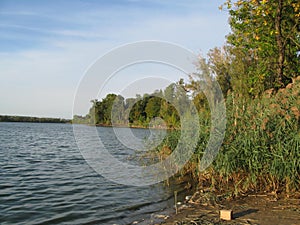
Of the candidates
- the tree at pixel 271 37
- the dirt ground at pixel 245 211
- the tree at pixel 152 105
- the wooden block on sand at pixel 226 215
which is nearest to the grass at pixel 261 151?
the dirt ground at pixel 245 211

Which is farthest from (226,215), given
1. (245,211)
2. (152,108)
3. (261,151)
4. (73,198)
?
(152,108)

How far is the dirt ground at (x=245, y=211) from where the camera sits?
4.96m

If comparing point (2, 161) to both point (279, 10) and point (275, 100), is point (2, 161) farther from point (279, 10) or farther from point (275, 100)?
point (279, 10)

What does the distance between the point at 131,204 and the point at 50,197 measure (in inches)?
93.3

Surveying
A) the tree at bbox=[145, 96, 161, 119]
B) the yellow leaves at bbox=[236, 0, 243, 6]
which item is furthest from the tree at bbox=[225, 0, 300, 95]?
the tree at bbox=[145, 96, 161, 119]

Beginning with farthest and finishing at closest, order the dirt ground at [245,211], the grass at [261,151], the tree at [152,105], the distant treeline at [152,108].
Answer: the tree at [152,105] → the distant treeline at [152,108] → the grass at [261,151] → the dirt ground at [245,211]

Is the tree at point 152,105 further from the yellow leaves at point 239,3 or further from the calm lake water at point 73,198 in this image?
the calm lake water at point 73,198

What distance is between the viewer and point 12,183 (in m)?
9.47

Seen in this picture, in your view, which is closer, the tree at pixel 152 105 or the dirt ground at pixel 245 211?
the dirt ground at pixel 245 211

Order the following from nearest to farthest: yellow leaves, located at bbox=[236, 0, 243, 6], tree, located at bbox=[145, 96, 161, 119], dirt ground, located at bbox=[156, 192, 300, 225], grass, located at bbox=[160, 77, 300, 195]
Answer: dirt ground, located at bbox=[156, 192, 300, 225], grass, located at bbox=[160, 77, 300, 195], yellow leaves, located at bbox=[236, 0, 243, 6], tree, located at bbox=[145, 96, 161, 119]

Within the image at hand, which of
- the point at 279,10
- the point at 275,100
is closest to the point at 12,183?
the point at 275,100

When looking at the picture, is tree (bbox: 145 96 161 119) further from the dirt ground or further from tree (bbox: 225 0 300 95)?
the dirt ground

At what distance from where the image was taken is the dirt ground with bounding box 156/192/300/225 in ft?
16.3

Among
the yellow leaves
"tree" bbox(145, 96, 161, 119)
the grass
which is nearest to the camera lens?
the grass
